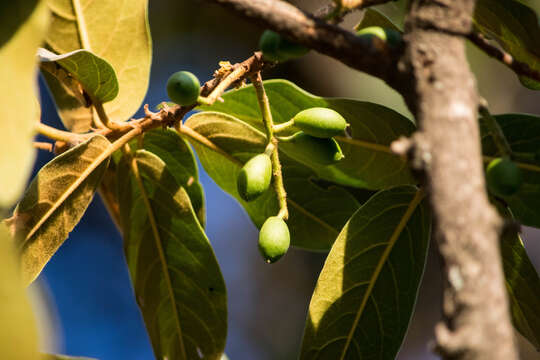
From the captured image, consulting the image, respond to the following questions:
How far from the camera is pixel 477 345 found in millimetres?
483

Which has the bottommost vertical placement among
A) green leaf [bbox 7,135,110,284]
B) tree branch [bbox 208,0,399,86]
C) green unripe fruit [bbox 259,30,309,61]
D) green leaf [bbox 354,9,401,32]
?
green leaf [bbox 7,135,110,284]

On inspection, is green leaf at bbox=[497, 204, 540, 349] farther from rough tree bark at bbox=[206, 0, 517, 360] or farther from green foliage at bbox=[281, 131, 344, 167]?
rough tree bark at bbox=[206, 0, 517, 360]

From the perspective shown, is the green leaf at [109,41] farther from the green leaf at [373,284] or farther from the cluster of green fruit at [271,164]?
the green leaf at [373,284]

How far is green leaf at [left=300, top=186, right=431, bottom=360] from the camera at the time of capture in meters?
1.06

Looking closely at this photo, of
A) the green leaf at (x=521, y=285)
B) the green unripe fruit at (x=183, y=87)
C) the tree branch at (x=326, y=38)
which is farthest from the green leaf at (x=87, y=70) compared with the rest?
the green leaf at (x=521, y=285)

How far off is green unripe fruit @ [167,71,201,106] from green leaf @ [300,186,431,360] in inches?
13.9

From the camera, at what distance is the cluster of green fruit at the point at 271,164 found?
92cm

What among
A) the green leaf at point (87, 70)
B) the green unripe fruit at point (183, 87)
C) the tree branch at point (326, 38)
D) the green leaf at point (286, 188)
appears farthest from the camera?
the green leaf at point (286, 188)

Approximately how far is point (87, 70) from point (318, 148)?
420 mm

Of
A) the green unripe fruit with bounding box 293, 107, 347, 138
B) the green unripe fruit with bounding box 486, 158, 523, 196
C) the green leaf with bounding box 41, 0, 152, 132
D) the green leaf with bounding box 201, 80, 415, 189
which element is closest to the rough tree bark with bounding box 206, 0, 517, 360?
the green unripe fruit with bounding box 486, 158, 523, 196

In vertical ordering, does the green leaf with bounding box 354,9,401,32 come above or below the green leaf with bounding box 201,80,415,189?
above

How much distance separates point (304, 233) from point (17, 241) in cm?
58

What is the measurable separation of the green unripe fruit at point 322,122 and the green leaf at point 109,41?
44 cm

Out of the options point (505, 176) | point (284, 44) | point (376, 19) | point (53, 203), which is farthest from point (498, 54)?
Answer: point (53, 203)
